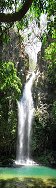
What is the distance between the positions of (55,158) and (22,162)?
2.47 metres

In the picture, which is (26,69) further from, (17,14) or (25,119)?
(17,14)

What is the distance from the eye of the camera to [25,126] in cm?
2791

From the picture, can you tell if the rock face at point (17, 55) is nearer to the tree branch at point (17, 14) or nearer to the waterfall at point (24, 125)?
the waterfall at point (24, 125)

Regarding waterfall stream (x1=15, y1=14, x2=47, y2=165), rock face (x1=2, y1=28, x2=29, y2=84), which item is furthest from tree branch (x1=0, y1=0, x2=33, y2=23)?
rock face (x1=2, y1=28, x2=29, y2=84)

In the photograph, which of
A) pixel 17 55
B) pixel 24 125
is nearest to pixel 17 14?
pixel 24 125

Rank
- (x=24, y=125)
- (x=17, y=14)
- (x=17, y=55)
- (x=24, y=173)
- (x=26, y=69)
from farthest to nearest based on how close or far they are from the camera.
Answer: (x=26, y=69) < (x=17, y=55) < (x=24, y=125) < (x=24, y=173) < (x=17, y=14)

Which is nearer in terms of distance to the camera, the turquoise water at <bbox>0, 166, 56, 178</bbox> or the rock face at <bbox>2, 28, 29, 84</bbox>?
the turquoise water at <bbox>0, 166, 56, 178</bbox>

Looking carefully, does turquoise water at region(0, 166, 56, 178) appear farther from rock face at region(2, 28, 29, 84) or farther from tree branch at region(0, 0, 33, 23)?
rock face at region(2, 28, 29, 84)

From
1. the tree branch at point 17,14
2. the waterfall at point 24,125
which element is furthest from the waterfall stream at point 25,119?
the tree branch at point 17,14

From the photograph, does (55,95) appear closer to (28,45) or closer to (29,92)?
(29,92)

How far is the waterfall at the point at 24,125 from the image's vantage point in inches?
1026

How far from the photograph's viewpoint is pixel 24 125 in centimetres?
2780

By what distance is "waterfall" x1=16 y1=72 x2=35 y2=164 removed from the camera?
26052 mm

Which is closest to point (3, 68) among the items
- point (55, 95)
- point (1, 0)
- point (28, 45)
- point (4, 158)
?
Answer: point (1, 0)
